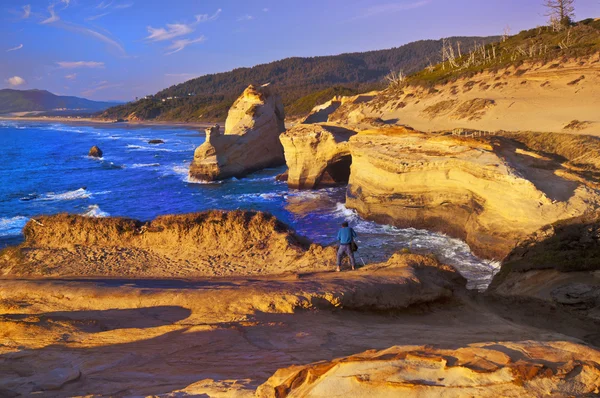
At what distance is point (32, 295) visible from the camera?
8.38 meters

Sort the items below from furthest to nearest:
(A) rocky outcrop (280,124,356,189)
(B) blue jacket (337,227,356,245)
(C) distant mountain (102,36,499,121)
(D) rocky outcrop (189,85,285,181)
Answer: (C) distant mountain (102,36,499,121) < (D) rocky outcrop (189,85,285,181) < (A) rocky outcrop (280,124,356,189) < (B) blue jacket (337,227,356,245)

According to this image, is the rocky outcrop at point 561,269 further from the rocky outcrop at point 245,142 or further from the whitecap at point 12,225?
the rocky outcrop at point 245,142

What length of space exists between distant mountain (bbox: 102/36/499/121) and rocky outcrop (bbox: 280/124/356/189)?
8637cm

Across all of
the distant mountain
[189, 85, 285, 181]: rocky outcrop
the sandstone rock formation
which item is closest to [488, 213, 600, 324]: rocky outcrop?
the sandstone rock formation

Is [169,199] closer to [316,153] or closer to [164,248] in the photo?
[316,153]

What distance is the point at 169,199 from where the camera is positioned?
3005 centimetres

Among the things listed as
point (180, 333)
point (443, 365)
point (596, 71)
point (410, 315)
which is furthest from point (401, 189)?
point (596, 71)

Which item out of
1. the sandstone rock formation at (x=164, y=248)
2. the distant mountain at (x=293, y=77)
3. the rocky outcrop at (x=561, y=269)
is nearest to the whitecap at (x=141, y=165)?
the sandstone rock formation at (x=164, y=248)

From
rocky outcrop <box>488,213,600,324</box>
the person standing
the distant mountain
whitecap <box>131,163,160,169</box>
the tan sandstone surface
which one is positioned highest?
the distant mountain

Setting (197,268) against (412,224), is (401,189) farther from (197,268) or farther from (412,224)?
(197,268)

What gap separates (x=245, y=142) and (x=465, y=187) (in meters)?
23.4

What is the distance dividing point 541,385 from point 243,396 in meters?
2.73

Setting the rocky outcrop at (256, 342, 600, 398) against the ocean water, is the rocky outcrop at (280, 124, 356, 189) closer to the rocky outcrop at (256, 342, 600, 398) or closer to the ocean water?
the ocean water

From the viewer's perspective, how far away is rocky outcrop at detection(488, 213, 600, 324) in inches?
366
